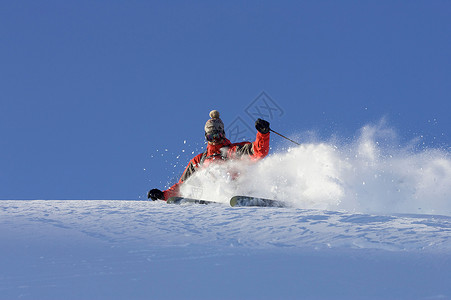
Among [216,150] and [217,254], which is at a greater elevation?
[216,150]

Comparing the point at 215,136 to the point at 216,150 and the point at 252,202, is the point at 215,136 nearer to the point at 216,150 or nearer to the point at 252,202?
the point at 216,150

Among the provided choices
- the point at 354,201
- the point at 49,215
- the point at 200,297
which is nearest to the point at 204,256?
the point at 200,297

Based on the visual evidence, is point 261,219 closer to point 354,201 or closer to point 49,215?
point 49,215

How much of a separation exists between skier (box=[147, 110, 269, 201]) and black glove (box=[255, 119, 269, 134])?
0.09 meters

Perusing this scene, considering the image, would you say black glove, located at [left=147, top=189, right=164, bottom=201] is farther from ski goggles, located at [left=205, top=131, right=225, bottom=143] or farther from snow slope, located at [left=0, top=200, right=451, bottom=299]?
snow slope, located at [left=0, top=200, right=451, bottom=299]

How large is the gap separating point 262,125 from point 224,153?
1.51 m

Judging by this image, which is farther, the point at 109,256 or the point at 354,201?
the point at 354,201

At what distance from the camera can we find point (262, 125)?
7098 mm

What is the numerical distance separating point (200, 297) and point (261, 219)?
2.46 m

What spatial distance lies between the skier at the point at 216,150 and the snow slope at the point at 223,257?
7.78 ft

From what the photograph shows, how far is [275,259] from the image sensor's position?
3.43 metres

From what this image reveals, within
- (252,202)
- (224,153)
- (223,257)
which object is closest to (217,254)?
(223,257)

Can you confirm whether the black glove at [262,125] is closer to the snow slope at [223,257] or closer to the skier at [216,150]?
the skier at [216,150]

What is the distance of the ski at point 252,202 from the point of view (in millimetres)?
6811
